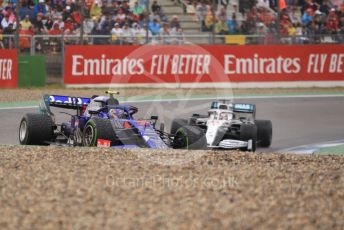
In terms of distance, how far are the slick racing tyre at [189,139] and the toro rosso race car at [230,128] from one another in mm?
278

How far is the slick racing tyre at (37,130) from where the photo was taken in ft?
39.4

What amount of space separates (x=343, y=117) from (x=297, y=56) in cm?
701

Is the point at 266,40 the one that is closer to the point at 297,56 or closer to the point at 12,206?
the point at 297,56

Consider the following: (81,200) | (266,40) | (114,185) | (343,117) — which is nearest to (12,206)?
(81,200)

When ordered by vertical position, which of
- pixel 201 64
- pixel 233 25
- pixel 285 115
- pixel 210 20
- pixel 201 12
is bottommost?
pixel 285 115

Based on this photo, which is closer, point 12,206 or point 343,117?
point 12,206

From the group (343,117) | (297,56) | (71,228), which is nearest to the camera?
(71,228)

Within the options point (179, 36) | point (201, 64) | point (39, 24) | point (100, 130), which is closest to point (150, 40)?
point (179, 36)

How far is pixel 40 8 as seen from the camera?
22.5 meters

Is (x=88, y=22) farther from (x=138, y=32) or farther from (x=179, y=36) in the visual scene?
(x=179, y=36)

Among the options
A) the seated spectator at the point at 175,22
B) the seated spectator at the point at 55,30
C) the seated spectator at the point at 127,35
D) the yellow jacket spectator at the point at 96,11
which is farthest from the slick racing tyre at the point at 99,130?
the seated spectator at the point at 175,22

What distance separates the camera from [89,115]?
39.1ft

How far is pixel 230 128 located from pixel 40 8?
11216mm

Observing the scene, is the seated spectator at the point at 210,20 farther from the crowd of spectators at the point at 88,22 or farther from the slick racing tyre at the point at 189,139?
the slick racing tyre at the point at 189,139
